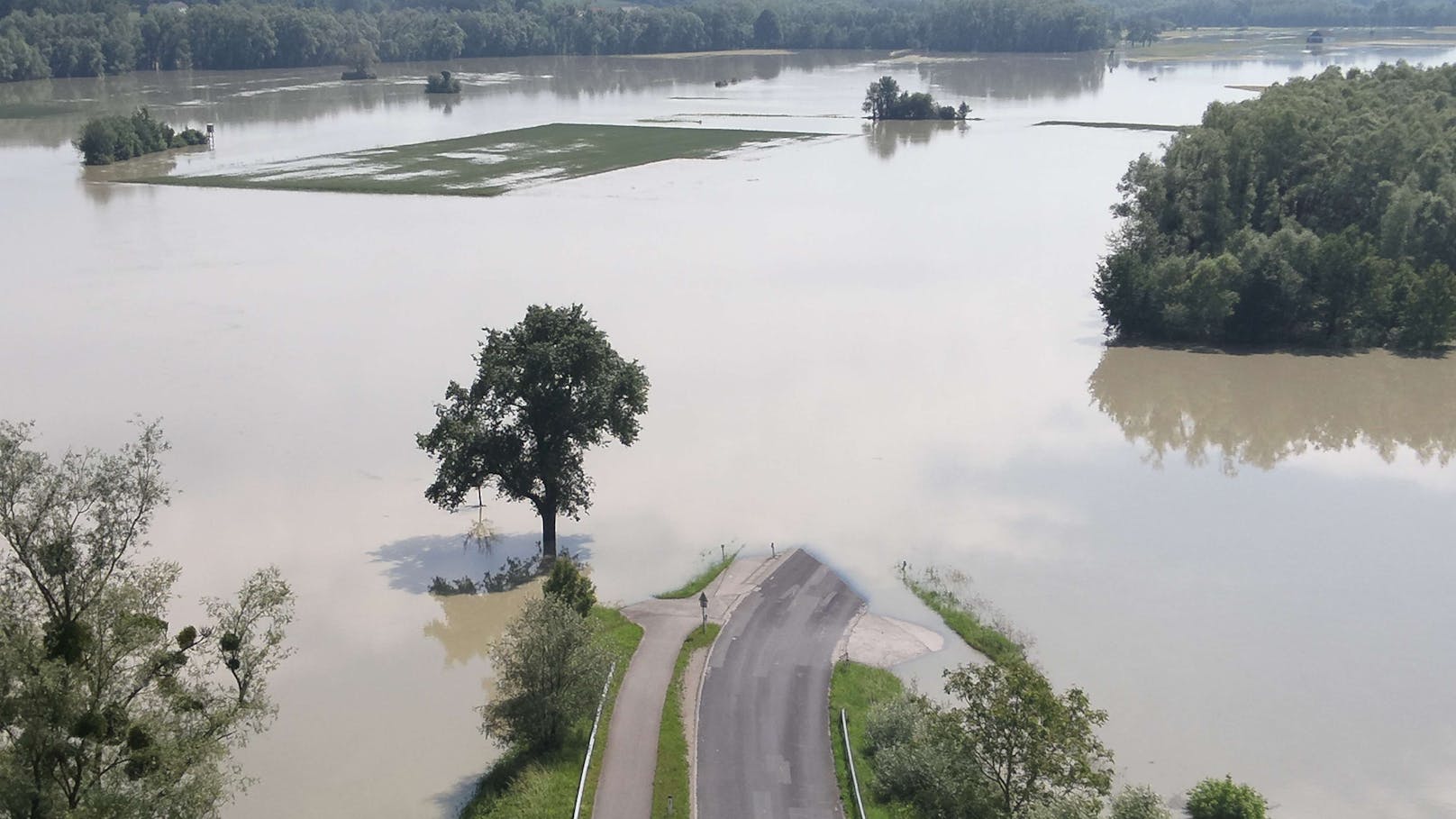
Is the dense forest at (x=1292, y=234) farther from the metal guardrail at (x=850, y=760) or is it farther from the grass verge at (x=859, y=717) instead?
the metal guardrail at (x=850, y=760)

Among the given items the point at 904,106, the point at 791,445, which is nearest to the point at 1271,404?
the point at 791,445

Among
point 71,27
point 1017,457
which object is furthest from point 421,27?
point 1017,457

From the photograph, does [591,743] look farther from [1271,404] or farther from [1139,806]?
[1271,404]

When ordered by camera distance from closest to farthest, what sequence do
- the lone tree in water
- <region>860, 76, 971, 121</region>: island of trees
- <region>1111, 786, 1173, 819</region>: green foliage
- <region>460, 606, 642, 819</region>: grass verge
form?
<region>1111, 786, 1173, 819</region>: green foliage → <region>460, 606, 642, 819</region>: grass verge → the lone tree in water → <region>860, 76, 971, 121</region>: island of trees

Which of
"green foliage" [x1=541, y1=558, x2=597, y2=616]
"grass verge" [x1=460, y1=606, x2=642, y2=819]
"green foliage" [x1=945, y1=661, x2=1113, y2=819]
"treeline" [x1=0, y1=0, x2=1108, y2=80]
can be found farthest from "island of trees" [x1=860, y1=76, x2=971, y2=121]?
"green foliage" [x1=945, y1=661, x2=1113, y2=819]

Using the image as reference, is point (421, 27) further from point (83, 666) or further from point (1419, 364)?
point (83, 666)

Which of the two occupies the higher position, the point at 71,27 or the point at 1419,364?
the point at 71,27

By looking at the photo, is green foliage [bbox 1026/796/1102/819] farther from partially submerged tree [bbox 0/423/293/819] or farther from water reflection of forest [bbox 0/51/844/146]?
water reflection of forest [bbox 0/51/844/146]
